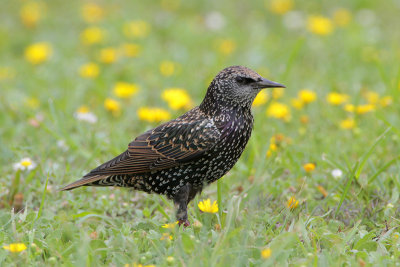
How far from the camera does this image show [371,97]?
19.4ft

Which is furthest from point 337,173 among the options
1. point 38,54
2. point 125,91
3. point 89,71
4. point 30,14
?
point 30,14

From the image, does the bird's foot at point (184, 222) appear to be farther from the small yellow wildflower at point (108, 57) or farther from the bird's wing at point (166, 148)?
the small yellow wildflower at point (108, 57)

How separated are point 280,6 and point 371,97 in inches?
137

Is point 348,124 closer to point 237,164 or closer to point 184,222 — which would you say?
point 237,164

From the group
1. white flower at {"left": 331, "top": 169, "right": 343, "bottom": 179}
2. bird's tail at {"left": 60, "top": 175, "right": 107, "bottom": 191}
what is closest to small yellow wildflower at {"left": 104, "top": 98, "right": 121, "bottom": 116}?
bird's tail at {"left": 60, "top": 175, "right": 107, "bottom": 191}

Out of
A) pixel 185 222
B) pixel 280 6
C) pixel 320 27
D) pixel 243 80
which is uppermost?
pixel 280 6

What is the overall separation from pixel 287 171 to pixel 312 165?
0.93 ft

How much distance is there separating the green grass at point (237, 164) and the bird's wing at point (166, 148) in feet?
0.92

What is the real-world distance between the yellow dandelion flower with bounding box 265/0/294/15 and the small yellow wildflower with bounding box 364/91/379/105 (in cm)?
291

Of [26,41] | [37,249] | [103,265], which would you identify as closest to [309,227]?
[103,265]

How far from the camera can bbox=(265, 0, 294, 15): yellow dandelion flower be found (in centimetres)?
901

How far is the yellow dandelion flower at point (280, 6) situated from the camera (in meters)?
9.01

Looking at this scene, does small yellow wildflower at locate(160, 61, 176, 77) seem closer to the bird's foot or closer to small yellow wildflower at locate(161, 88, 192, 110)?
small yellow wildflower at locate(161, 88, 192, 110)

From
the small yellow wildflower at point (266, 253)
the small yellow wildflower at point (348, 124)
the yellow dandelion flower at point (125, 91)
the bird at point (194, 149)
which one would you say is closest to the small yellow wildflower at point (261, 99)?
the small yellow wildflower at point (348, 124)
